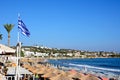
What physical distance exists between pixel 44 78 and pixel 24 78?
1.55 metres

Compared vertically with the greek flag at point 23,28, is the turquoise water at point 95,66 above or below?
below

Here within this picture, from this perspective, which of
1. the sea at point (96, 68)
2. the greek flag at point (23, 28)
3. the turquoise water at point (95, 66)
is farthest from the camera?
the turquoise water at point (95, 66)

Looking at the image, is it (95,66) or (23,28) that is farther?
(95,66)

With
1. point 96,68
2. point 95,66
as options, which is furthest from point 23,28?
point 95,66

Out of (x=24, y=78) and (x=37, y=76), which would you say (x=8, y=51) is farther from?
(x=37, y=76)

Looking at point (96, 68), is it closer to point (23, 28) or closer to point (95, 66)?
point (23, 28)

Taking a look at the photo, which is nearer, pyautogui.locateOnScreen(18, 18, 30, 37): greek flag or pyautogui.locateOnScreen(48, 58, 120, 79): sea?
pyautogui.locateOnScreen(18, 18, 30, 37): greek flag

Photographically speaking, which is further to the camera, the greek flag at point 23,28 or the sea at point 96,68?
the sea at point 96,68

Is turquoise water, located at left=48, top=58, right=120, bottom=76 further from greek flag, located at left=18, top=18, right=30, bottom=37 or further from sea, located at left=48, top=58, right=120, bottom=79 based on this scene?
greek flag, located at left=18, top=18, right=30, bottom=37

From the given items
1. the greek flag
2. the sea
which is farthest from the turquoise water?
the greek flag

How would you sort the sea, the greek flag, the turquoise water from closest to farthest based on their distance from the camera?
1. the greek flag
2. the sea
3. the turquoise water

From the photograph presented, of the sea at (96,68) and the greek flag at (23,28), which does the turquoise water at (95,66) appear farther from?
the greek flag at (23,28)

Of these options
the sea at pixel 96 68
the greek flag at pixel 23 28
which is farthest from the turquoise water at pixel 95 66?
the greek flag at pixel 23 28

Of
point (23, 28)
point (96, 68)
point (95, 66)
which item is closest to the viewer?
point (23, 28)
